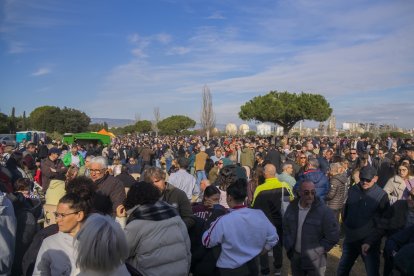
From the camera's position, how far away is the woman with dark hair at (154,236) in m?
2.79

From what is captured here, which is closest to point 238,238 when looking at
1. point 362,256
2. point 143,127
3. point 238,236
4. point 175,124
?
point 238,236

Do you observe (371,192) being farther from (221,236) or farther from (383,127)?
(383,127)

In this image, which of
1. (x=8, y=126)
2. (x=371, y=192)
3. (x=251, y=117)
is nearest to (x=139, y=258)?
(x=371, y=192)

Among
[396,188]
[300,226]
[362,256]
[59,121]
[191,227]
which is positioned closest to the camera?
[191,227]

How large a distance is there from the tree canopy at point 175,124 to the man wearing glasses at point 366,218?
213 feet

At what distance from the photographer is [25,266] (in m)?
2.80

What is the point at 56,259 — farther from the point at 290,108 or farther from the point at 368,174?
the point at 290,108

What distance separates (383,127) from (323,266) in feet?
186

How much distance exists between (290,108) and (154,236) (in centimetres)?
4331

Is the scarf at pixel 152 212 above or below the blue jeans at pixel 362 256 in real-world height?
above

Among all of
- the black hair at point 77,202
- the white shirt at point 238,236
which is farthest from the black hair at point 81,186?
the white shirt at point 238,236

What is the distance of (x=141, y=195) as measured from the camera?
2967 mm

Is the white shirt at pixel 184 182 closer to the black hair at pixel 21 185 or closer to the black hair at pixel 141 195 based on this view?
the black hair at pixel 21 185

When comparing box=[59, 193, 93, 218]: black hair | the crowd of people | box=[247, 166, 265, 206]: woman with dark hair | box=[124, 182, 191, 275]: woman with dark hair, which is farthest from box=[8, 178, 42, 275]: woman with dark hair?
box=[247, 166, 265, 206]: woman with dark hair
